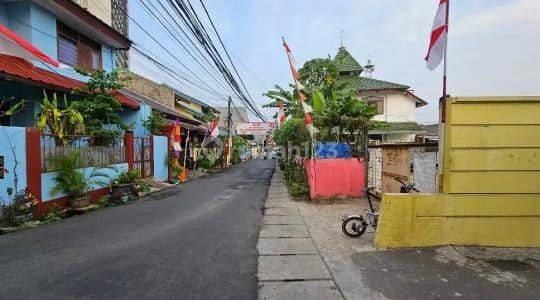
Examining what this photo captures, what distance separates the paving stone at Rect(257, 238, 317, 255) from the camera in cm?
600

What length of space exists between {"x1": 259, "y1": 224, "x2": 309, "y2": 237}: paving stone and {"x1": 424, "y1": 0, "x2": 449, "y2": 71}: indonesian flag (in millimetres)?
3950

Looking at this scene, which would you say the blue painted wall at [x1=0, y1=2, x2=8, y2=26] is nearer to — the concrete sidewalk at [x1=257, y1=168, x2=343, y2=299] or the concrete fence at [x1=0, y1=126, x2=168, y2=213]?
the concrete fence at [x1=0, y1=126, x2=168, y2=213]

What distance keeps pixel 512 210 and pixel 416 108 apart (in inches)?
1003

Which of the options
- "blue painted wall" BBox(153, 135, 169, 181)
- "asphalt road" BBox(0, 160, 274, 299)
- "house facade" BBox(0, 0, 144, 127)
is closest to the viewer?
"asphalt road" BBox(0, 160, 274, 299)

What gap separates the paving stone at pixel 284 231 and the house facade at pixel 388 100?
20.5 m

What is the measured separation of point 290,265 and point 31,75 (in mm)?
8944

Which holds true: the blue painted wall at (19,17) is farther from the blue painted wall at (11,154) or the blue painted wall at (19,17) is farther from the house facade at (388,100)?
the house facade at (388,100)

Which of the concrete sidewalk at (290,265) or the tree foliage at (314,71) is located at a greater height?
the tree foliage at (314,71)

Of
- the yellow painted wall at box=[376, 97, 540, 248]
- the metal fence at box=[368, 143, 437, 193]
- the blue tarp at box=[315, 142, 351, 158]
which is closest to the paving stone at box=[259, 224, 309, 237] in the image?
the yellow painted wall at box=[376, 97, 540, 248]

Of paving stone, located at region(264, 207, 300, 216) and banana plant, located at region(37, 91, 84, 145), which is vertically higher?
banana plant, located at region(37, 91, 84, 145)

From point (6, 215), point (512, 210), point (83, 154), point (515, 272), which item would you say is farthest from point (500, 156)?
point (83, 154)

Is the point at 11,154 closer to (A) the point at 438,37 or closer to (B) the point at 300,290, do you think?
(B) the point at 300,290

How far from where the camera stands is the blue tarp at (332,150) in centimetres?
1209

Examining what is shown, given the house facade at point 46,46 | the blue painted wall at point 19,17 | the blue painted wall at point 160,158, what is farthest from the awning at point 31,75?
the blue painted wall at point 160,158
